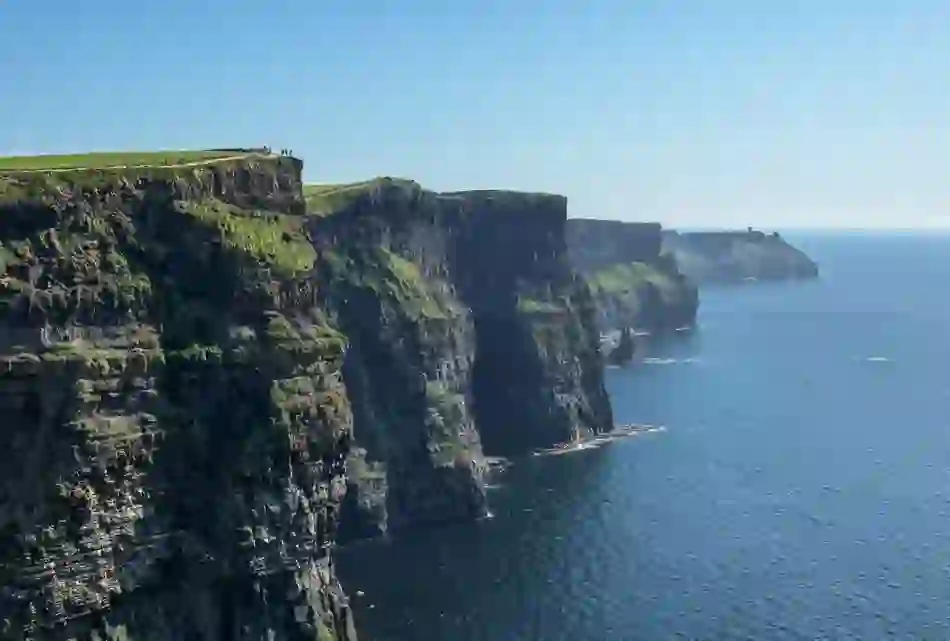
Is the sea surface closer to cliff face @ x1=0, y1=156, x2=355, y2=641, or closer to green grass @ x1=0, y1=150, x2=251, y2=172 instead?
cliff face @ x1=0, y1=156, x2=355, y2=641

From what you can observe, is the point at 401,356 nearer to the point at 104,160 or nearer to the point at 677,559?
the point at 677,559

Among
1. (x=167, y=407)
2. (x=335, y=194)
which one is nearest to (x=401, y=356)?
(x=335, y=194)

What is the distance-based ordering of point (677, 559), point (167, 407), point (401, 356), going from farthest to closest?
Answer: point (401, 356) → point (677, 559) → point (167, 407)

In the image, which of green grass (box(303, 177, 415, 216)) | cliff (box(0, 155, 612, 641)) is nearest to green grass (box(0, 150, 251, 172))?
cliff (box(0, 155, 612, 641))

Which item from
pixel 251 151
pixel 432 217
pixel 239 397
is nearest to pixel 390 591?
pixel 239 397

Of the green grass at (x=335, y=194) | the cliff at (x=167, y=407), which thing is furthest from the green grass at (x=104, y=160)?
the green grass at (x=335, y=194)

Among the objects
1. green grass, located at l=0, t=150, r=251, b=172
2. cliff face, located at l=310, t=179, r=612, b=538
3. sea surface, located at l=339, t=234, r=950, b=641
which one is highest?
green grass, located at l=0, t=150, r=251, b=172

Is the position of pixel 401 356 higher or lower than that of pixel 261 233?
lower
